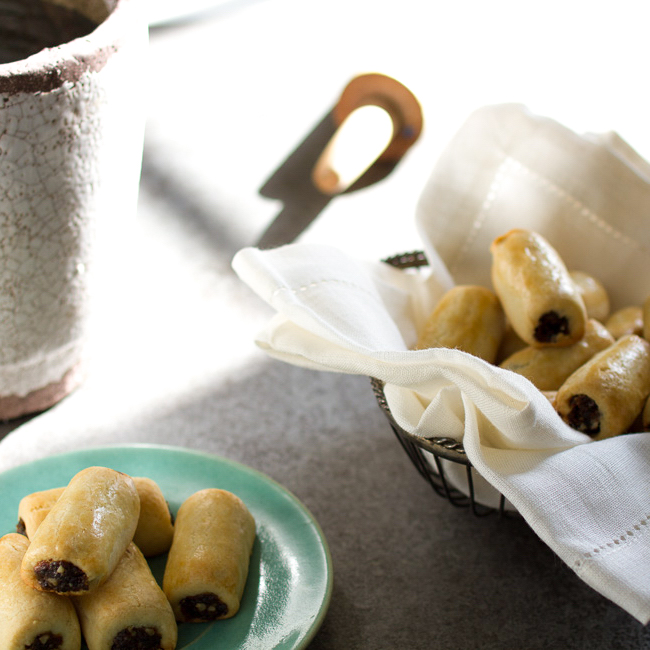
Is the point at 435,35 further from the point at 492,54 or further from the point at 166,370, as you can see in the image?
the point at 166,370

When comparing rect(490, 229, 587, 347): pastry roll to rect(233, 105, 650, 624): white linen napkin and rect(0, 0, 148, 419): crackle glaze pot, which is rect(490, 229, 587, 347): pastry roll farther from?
rect(0, 0, 148, 419): crackle glaze pot

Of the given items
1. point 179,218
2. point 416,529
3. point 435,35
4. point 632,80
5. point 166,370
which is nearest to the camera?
point 416,529

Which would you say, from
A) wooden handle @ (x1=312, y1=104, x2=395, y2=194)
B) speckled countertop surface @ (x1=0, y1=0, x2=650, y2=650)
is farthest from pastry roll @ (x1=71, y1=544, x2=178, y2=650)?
wooden handle @ (x1=312, y1=104, x2=395, y2=194)

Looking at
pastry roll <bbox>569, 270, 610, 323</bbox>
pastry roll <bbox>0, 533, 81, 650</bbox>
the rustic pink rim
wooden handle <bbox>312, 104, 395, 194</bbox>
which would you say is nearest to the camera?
pastry roll <bbox>0, 533, 81, 650</bbox>

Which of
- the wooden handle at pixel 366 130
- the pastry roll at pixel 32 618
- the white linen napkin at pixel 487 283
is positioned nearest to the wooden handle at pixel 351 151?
the wooden handle at pixel 366 130

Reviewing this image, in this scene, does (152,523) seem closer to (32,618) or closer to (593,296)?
(32,618)

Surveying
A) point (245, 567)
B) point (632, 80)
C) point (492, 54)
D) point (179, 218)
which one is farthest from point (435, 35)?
point (245, 567)

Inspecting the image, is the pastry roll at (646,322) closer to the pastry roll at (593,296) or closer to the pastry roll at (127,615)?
the pastry roll at (593,296)
